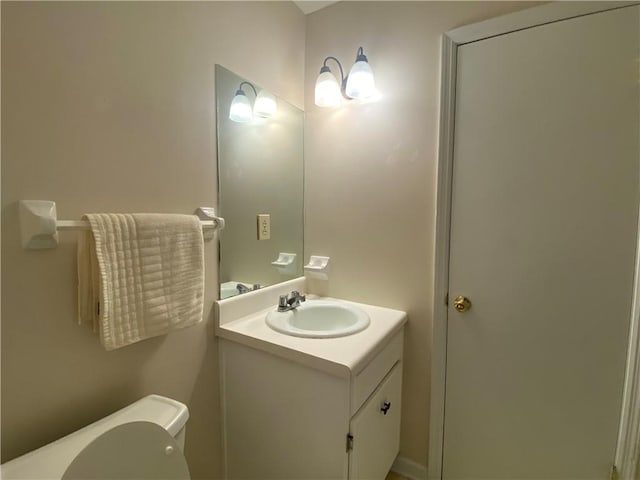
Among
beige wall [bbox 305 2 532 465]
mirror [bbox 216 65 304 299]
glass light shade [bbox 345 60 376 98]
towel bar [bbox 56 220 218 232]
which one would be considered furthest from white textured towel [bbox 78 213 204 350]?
glass light shade [bbox 345 60 376 98]

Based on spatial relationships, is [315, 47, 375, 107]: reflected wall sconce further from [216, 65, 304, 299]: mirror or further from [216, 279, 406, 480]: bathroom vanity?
[216, 279, 406, 480]: bathroom vanity

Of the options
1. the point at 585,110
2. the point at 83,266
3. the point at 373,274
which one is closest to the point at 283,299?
the point at 373,274

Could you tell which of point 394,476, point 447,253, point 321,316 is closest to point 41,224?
point 321,316

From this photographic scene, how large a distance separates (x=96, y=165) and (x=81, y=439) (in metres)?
0.70

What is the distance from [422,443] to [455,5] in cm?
192

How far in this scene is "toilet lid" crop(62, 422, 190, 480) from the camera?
689mm

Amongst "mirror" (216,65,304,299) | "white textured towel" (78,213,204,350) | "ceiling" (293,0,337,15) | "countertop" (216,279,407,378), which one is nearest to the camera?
"white textured towel" (78,213,204,350)

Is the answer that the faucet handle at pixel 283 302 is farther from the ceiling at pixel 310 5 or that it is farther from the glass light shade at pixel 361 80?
the ceiling at pixel 310 5

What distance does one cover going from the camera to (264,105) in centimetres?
139

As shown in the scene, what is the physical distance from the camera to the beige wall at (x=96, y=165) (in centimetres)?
72

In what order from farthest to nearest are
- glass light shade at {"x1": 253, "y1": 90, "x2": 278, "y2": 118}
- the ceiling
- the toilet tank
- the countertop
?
the ceiling
glass light shade at {"x1": 253, "y1": 90, "x2": 278, "y2": 118}
the countertop
the toilet tank

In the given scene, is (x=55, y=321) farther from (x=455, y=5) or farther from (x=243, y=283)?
(x=455, y=5)

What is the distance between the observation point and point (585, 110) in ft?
3.44

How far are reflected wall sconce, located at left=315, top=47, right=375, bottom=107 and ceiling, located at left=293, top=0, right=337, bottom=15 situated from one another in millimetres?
267
